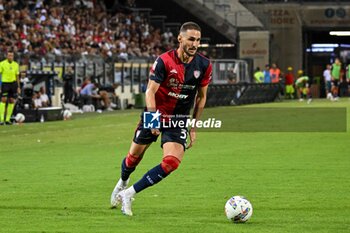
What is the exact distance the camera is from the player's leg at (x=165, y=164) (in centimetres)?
1141

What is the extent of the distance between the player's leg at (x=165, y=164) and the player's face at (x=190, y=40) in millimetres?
956

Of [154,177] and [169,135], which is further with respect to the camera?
[169,135]

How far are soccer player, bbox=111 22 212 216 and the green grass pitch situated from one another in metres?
0.49

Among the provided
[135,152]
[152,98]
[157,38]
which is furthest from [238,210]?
[157,38]

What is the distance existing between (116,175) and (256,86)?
125ft

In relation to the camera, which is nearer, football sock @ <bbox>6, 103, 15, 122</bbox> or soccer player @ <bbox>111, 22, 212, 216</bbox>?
soccer player @ <bbox>111, 22, 212, 216</bbox>

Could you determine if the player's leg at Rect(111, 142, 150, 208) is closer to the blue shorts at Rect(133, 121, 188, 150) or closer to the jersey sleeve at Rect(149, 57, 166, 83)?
the blue shorts at Rect(133, 121, 188, 150)

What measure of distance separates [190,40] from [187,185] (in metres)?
4.16

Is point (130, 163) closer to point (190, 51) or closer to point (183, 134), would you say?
point (183, 134)

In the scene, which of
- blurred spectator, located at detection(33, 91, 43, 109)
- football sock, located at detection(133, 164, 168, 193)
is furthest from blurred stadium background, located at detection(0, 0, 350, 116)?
football sock, located at detection(133, 164, 168, 193)

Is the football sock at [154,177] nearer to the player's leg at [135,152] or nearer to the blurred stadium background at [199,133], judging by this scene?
the blurred stadium background at [199,133]

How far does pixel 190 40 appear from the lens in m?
11.4

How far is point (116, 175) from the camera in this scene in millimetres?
16734

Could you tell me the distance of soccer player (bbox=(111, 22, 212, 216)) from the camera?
11.4 meters
